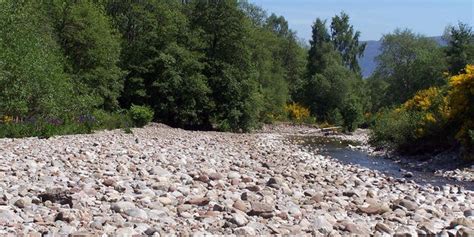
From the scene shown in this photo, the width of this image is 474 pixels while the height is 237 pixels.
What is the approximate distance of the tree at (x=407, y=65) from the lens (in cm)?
4838

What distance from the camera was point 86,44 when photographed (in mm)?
30359

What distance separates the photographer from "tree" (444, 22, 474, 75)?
132ft

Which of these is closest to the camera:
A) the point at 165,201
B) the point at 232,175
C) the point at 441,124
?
the point at 165,201

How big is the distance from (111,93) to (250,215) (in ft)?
85.5

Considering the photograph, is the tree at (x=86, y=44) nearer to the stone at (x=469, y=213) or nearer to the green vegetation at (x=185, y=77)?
the green vegetation at (x=185, y=77)

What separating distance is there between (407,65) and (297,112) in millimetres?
14564

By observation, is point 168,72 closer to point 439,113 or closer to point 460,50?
point 439,113

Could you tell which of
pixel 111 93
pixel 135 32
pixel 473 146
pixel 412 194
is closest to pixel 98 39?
pixel 111 93

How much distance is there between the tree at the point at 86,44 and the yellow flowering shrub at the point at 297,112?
82.4 ft

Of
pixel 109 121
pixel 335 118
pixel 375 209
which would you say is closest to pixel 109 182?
pixel 375 209

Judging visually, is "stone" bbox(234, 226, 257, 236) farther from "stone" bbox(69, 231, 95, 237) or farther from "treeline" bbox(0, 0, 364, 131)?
"treeline" bbox(0, 0, 364, 131)


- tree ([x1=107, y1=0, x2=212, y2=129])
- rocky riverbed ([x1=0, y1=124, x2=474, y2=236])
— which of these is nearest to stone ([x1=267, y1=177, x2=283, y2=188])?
rocky riverbed ([x1=0, y1=124, x2=474, y2=236])

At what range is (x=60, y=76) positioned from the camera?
23.7m

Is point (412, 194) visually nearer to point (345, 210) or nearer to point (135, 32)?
point (345, 210)
